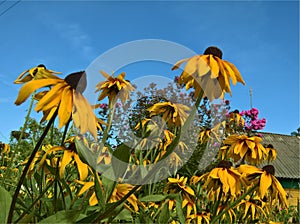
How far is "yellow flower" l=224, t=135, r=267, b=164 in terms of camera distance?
2109 millimetres

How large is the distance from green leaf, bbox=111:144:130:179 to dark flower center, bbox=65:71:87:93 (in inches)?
6.4

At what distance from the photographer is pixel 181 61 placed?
1.08 m

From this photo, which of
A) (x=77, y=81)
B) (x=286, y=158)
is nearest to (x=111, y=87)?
(x=77, y=81)

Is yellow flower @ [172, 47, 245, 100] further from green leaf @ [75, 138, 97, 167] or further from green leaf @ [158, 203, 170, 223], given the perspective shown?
green leaf @ [158, 203, 170, 223]

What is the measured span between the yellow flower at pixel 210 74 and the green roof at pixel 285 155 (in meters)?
14.6

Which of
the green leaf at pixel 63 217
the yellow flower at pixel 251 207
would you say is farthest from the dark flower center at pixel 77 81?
the yellow flower at pixel 251 207

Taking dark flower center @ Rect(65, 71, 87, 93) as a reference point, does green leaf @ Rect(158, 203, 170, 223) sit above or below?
below

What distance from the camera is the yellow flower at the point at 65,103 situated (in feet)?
2.35

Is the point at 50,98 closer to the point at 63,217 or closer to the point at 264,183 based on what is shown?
the point at 63,217

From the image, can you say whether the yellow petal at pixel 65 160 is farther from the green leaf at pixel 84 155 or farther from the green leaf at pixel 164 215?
the green leaf at pixel 164 215

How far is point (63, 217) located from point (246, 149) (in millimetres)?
1618

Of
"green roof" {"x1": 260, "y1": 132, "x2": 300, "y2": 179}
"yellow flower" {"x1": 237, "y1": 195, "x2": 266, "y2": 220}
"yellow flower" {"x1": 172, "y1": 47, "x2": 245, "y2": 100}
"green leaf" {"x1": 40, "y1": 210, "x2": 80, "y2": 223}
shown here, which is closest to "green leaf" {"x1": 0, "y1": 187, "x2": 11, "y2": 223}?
"green leaf" {"x1": 40, "y1": 210, "x2": 80, "y2": 223}

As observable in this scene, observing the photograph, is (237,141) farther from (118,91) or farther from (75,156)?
(75,156)

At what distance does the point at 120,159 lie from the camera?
80 centimetres
